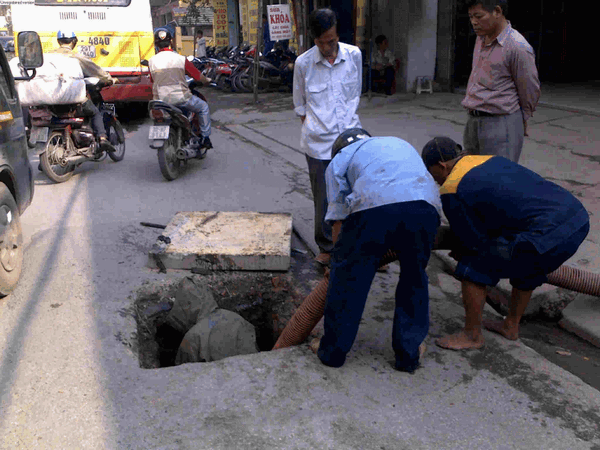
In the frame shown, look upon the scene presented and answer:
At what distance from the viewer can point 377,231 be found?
8.71ft

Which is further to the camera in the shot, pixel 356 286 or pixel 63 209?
pixel 63 209

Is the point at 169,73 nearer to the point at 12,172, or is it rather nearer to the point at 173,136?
the point at 173,136

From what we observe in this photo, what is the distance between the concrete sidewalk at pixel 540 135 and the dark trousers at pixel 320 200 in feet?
1.05

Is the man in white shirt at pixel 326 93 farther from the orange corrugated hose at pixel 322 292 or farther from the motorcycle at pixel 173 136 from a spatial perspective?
the motorcycle at pixel 173 136

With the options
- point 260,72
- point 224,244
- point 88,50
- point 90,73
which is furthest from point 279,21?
point 224,244

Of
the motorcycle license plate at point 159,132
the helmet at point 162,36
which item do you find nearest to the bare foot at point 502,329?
the motorcycle license plate at point 159,132

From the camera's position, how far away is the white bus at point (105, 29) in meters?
9.93

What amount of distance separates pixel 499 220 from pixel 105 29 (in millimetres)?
9106

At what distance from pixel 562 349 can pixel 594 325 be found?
0.91 feet

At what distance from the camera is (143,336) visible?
3.59m

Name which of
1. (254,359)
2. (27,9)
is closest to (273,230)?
(254,359)

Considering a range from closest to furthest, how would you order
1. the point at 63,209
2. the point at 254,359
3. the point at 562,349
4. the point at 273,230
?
the point at 254,359
the point at 562,349
the point at 273,230
the point at 63,209

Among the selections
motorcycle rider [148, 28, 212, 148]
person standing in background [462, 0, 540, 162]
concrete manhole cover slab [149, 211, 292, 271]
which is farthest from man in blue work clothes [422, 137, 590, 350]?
motorcycle rider [148, 28, 212, 148]

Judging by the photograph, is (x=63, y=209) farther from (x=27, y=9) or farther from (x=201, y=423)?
(x=27, y=9)
